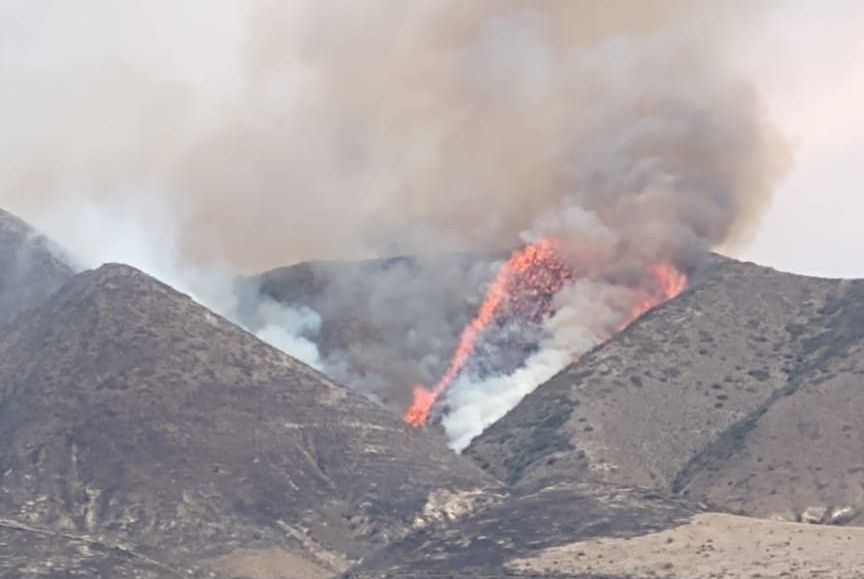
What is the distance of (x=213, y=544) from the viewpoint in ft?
636

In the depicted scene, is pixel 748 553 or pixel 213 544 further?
pixel 213 544

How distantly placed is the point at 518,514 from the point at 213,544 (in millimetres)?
27157

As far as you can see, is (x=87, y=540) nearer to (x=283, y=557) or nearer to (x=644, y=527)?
(x=283, y=557)

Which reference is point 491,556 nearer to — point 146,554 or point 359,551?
point 359,551

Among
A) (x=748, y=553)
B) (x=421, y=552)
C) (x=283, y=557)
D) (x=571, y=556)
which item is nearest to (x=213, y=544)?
(x=283, y=557)

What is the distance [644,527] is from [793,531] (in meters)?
12.7

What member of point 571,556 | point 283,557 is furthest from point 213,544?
point 571,556

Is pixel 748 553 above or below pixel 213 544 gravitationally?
below

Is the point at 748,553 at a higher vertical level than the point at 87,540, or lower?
lower

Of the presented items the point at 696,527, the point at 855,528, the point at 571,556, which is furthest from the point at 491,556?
the point at 855,528

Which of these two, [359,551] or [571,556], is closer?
[571,556]

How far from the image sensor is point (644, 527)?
19050 cm

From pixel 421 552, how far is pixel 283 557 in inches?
496

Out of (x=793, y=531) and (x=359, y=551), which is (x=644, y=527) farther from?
(x=359, y=551)
